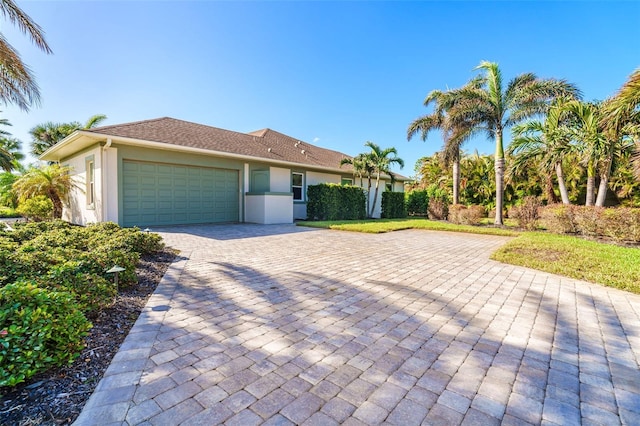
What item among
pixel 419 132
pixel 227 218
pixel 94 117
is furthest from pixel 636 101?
pixel 94 117

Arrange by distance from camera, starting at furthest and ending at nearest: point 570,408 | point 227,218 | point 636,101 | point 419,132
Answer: point 419,132
point 227,218
point 636,101
point 570,408

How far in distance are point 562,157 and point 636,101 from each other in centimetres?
283

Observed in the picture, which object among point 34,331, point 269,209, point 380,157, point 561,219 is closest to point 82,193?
point 269,209

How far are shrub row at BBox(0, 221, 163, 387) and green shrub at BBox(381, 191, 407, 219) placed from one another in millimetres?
15699

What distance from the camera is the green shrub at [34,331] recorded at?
5.95ft

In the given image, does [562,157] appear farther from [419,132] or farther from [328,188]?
[328,188]

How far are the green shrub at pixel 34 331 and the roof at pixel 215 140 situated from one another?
8.97m

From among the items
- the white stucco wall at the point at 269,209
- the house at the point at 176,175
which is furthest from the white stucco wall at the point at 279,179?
the white stucco wall at the point at 269,209

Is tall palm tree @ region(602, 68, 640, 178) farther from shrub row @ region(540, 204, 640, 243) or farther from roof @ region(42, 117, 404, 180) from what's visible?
roof @ region(42, 117, 404, 180)

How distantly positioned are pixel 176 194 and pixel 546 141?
15.0 metres

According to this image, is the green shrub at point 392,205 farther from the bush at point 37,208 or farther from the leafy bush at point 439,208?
the bush at point 37,208

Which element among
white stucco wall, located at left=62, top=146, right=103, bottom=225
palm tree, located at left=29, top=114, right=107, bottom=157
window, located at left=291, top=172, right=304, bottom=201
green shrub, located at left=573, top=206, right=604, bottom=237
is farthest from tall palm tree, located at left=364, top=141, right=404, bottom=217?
palm tree, located at left=29, top=114, right=107, bottom=157

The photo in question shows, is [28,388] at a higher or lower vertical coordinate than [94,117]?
lower

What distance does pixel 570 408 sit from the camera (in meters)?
1.82
